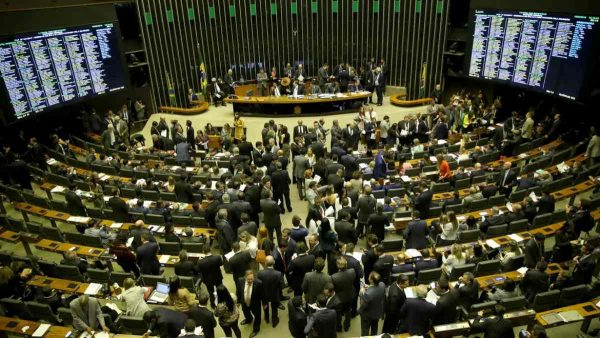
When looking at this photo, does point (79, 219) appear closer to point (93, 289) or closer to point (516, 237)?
point (93, 289)

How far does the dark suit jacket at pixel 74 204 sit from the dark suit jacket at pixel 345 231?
18.2 feet

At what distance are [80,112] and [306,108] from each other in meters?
8.08

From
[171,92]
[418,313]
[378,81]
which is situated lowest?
[418,313]

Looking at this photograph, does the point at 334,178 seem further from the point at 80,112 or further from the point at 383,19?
the point at 383,19

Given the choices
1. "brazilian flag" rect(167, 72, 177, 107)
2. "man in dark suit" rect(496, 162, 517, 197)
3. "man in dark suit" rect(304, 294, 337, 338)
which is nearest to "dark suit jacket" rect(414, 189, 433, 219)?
"man in dark suit" rect(496, 162, 517, 197)

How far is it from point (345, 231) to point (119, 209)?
15.5 feet

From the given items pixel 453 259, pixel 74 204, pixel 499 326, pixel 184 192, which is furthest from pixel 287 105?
pixel 499 326

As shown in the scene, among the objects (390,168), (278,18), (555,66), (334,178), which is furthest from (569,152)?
(278,18)

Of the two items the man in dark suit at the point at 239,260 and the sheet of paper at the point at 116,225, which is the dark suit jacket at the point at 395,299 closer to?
the man in dark suit at the point at 239,260

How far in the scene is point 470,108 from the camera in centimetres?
1399

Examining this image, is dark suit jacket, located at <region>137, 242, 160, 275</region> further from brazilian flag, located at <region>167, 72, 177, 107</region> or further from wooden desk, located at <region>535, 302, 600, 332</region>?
brazilian flag, located at <region>167, 72, 177, 107</region>

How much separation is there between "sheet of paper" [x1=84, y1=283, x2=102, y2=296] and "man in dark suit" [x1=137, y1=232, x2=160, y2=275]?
2.36 ft

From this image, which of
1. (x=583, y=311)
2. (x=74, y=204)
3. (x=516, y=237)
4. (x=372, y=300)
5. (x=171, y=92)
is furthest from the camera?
(x=171, y=92)

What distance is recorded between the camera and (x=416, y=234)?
782 centimetres
